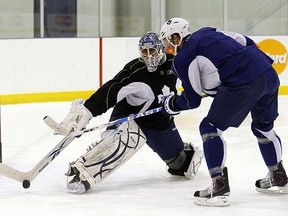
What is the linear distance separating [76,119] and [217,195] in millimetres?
775

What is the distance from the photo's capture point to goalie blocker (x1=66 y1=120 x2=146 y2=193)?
3850 millimetres

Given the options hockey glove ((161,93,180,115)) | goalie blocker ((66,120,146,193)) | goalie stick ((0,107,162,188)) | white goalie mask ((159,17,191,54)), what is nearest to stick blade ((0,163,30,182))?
goalie stick ((0,107,162,188))

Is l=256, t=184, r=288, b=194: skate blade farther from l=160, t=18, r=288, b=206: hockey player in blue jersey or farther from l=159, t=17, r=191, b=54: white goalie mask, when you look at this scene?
l=159, t=17, r=191, b=54: white goalie mask

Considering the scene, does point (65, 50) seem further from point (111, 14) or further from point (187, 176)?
point (187, 176)

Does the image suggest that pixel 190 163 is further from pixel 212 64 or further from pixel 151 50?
pixel 212 64

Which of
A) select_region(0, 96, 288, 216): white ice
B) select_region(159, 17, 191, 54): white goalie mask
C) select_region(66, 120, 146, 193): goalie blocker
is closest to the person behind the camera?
select_region(0, 96, 288, 216): white ice

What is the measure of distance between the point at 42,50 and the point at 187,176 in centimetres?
391

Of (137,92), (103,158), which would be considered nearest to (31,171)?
(103,158)

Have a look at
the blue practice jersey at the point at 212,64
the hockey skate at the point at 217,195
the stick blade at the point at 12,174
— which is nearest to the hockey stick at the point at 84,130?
the stick blade at the point at 12,174

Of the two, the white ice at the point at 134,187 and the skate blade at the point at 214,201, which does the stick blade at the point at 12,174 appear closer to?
the white ice at the point at 134,187

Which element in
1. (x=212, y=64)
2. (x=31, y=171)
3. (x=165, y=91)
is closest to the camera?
(x=212, y=64)

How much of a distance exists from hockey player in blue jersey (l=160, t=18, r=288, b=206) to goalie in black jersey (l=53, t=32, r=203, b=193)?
1.21 feet

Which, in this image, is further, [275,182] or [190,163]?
[190,163]

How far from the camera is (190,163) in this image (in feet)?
13.7
